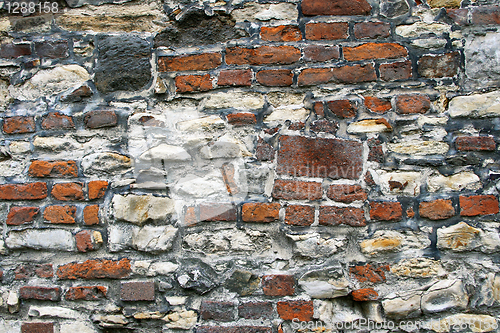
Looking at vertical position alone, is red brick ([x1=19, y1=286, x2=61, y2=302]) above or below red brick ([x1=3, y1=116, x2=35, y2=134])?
below

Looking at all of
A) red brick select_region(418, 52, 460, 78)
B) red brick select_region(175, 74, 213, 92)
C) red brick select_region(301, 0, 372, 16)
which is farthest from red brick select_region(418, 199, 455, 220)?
red brick select_region(175, 74, 213, 92)

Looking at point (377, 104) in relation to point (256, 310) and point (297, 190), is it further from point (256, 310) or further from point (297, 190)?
point (256, 310)

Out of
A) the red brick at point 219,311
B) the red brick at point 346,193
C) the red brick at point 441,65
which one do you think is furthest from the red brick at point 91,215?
the red brick at point 441,65

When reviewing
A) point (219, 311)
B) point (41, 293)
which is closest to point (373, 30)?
point (219, 311)

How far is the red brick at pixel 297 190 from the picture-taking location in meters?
1.21

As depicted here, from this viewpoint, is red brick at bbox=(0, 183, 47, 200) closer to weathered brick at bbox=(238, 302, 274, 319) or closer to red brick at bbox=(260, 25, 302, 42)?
weathered brick at bbox=(238, 302, 274, 319)

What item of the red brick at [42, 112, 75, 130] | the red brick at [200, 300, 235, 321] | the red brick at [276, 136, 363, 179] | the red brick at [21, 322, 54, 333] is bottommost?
the red brick at [21, 322, 54, 333]

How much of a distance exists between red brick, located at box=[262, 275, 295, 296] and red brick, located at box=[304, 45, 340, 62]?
2.70ft

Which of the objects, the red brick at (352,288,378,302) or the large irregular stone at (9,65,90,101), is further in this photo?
the large irregular stone at (9,65,90,101)

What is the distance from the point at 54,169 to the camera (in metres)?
1.25

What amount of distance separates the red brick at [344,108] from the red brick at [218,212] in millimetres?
536

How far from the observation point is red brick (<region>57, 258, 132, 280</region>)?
1.20m

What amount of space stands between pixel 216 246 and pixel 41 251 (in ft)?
2.19

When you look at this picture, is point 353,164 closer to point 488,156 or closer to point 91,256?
point 488,156
